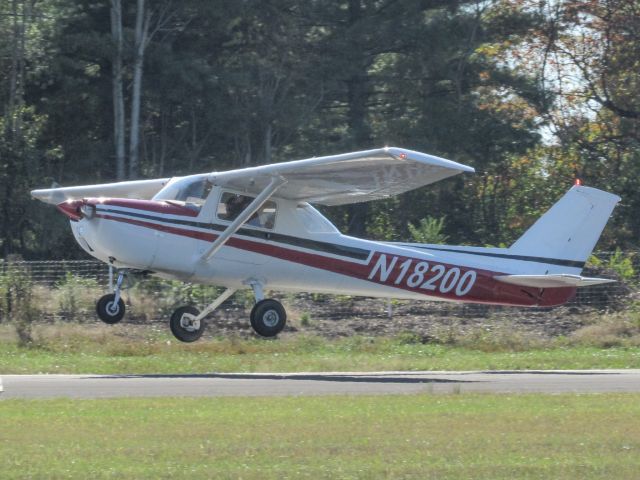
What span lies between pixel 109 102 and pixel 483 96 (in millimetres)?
11913

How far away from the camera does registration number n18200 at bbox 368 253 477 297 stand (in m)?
19.1

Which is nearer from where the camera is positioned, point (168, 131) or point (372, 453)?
point (372, 453)

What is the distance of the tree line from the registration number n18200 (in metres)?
16.7

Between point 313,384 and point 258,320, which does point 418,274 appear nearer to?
point 258,320

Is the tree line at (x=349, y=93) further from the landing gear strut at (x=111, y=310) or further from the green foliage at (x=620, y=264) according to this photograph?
the landing gear strut at (x=111, y=310)

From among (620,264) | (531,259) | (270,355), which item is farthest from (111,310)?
(620,264)

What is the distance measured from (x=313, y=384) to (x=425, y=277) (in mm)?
4158

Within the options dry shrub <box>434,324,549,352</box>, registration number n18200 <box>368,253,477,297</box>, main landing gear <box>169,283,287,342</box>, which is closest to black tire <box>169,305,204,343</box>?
main landing gear <box>169,283,287,342</box>

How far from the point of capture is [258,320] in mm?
18547

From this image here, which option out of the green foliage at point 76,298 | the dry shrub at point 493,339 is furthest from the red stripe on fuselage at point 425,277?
the green foliage at point 76,298

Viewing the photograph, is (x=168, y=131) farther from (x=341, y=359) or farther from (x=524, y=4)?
(x=341, y=359)

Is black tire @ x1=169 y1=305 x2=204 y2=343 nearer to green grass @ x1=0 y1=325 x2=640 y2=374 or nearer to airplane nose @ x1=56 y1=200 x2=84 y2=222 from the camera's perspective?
green grass @ x1=0 y1=325 x2=640 y2=374

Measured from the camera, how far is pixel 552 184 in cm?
3928

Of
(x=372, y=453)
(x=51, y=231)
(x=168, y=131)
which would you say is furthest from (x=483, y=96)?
(x=372, y=453)
